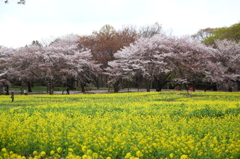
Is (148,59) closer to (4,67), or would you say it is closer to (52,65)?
(52,65)

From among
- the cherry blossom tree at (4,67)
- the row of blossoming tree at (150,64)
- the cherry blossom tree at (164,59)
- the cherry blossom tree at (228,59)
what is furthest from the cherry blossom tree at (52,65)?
the cherry blossom tree at (228,59)

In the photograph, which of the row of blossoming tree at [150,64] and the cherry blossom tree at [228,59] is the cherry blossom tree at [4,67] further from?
the cherry blossom tree at [228,59]

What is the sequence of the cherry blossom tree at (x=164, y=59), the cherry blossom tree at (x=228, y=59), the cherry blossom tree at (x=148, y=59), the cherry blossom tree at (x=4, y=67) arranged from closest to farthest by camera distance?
1. the cherry blossom tree at (x=148, y=59)
2. the cherry blossom tree at (x=164, y=59)
3. the cherry blossom tree at (x=228, y=59)
4. the cherry blossom tree at (x=4, y=67)

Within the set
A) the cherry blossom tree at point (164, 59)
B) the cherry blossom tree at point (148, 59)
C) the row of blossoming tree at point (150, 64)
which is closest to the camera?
the cherry blossom tree at point (148, 59)

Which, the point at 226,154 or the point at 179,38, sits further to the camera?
the point at 179,38

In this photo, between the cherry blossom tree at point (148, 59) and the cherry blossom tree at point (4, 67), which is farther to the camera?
the cherry blossom tree at point (4, 67)

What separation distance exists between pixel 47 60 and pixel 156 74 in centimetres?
1673

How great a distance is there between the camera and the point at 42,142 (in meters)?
6.23

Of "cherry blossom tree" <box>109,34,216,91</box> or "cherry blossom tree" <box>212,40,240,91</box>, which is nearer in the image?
"cherry blossom tree" <box>109,34,216,91</box>

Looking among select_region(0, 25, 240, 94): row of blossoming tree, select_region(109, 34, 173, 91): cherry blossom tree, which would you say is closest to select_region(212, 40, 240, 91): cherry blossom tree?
select_region(0, 25, 240, 94): row of blossoming tree

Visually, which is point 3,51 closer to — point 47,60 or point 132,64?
point 47,60

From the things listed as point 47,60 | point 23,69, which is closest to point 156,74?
point 47,60

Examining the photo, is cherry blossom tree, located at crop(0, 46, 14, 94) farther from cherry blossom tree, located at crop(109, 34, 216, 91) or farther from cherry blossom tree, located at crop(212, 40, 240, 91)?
cherry blossom tree, located at crop(212, 40, 240, 91)

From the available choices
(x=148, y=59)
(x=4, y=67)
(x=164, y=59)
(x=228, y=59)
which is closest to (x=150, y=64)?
(x=148, y=59)
